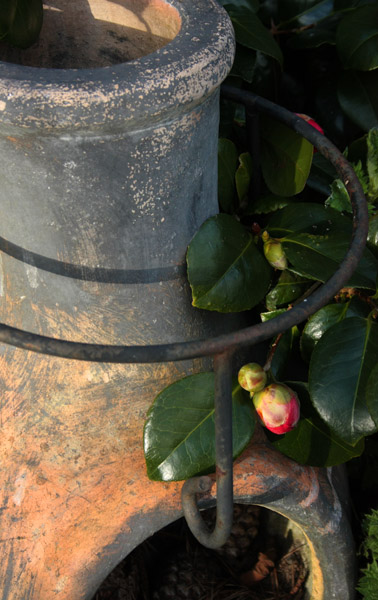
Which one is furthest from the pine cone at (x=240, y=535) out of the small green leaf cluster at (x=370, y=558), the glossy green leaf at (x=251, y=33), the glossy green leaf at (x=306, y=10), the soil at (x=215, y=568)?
the glossy green leaf at (x=306, y=10)

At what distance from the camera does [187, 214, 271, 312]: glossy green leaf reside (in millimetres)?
906

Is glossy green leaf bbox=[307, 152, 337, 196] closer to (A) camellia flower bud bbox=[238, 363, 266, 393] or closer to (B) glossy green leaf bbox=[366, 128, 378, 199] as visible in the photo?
(B) glossy green leaf bbox=[366, 128, 378, 199]

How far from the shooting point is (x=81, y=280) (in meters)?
0.88

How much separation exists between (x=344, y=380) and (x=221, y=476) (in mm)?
284

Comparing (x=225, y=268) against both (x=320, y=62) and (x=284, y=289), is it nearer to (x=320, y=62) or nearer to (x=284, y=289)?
(x=284, y=289)

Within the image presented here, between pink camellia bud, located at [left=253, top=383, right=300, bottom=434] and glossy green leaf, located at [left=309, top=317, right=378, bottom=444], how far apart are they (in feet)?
0.22

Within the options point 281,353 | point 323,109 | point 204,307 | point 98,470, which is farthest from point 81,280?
point 323,109

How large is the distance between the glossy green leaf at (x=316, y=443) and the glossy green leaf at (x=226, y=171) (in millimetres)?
322

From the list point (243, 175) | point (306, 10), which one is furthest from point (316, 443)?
point (306, 10)

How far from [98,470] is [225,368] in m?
0.32

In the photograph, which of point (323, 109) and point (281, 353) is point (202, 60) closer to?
point (281, 353)

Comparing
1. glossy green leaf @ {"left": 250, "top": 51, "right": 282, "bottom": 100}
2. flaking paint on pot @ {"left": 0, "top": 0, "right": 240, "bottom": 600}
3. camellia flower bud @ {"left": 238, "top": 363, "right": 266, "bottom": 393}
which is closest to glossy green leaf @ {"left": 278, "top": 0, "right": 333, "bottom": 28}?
glossy green leaf @ {"left": 250, "top": 51, "right": 282, "bottom": 100}

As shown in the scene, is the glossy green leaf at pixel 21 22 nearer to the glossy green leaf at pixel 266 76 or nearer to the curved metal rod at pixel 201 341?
the curved metal rod at pixel 201 341

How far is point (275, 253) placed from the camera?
1007 mm
